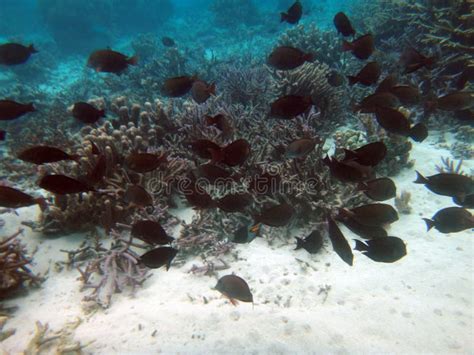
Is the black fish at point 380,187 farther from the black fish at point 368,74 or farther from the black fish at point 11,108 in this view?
the black fish at point 11,108

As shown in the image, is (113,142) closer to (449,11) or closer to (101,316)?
(101,316)

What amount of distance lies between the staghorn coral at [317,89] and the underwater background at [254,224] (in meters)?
0.04

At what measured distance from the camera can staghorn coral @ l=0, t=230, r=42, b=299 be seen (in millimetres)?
3273

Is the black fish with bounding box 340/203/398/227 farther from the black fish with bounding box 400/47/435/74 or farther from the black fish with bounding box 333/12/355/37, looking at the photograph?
the black fish with bounding box 333/12/355/37

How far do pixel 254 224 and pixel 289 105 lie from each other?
4.77ft

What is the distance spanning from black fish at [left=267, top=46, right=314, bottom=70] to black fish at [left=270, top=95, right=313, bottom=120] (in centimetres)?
103

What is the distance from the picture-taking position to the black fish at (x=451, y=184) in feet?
10.7

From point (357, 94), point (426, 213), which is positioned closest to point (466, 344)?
point (426, 213)

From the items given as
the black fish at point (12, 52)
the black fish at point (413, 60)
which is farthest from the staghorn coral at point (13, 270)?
the black fish at point (413, 60)

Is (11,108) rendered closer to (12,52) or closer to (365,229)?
(12,52)

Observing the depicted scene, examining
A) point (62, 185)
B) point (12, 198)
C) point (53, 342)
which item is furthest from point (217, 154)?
point (53, 342)

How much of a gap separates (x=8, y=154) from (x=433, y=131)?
9482 mm

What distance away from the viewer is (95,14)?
22.7 m

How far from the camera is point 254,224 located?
3.23 metres
